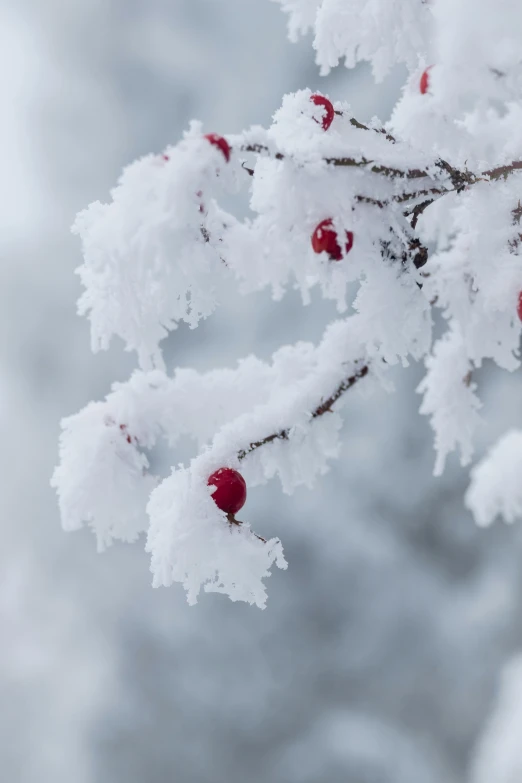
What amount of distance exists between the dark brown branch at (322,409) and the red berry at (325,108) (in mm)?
637

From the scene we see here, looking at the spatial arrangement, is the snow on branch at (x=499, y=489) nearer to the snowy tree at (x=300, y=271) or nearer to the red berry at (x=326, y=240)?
the snowy tree at (x=300, y=271)

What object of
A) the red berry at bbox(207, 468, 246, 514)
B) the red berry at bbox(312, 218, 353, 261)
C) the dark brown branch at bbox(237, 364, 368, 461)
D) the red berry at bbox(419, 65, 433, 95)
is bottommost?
the red berry at bbox(207, 468, 246, 514)

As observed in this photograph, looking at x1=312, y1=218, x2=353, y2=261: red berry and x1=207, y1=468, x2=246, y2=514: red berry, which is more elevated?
x1=312, y1=218, x2=353, y2=261: red berry

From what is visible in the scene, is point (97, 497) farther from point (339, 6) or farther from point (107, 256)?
point (339, 6)

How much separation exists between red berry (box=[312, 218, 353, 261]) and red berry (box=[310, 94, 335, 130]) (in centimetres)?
35

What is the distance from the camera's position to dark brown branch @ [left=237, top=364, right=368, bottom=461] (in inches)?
62.2

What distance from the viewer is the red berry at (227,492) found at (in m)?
1.44

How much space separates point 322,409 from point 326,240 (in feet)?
1.97

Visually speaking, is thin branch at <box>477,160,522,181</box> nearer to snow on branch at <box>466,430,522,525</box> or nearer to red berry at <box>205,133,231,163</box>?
red berry at <box>205,133,231,163</box>

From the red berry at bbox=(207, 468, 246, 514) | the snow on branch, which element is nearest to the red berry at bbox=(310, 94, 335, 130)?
the red berry at bbox=(207, 468, 246, 514)

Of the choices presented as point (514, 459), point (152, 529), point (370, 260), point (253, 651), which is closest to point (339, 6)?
point (370, 260)

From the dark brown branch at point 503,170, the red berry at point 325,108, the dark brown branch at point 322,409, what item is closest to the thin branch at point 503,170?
the dark brown branch at point 503,170

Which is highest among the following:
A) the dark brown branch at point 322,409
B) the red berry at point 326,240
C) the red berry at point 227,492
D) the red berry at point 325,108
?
the red berry at point 325,108

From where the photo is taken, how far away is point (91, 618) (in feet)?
79.0
